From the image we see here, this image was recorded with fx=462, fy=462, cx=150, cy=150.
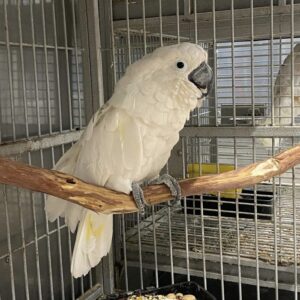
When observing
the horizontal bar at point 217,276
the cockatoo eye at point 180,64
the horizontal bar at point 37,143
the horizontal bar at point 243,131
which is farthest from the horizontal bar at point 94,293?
the cockatoo eye at point 180,64

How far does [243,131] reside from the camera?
1.63 meters

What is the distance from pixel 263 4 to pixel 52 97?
2.75 feet

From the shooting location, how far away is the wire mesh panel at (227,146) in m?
1.61

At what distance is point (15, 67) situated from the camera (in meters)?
1.54

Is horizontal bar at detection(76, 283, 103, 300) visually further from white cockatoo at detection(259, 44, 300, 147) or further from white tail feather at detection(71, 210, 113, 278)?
white cockatoo at detection(259, 44, 300, 147)

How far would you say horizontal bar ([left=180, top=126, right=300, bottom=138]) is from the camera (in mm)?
1565

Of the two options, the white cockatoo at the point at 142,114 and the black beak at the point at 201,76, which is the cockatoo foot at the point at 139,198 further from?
the black beak at the point at 201,76

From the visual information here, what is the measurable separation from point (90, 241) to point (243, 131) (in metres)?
0.65

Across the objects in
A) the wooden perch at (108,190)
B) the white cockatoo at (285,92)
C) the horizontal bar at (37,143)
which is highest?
the white cockatoo at (285,92)

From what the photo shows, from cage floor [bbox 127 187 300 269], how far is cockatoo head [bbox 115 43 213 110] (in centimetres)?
54

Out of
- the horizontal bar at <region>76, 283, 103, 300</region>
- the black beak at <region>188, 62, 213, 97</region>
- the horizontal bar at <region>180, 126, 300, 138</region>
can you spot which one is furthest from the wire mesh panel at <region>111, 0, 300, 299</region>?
the black beak at <region>188, 62, 213, 97</region>

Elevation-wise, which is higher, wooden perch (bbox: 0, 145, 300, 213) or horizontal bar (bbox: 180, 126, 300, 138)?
horizontal bar (bbox: 180, 126, 300, 138)

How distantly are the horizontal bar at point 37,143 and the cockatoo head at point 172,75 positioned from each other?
1.23ft

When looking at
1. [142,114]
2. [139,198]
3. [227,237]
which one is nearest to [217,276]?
[227,237]
